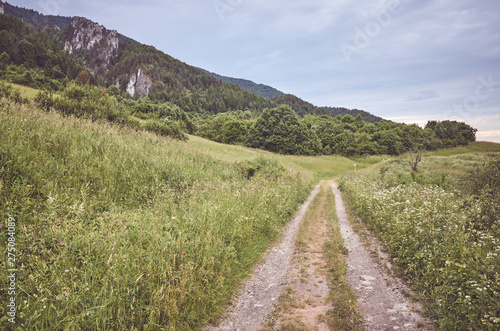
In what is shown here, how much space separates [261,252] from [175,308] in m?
3.68

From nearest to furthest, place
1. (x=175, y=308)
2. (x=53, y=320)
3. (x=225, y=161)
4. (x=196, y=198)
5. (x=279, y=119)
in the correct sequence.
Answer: (x=53, y=320) → (x=175, y=308) → (x=196, y=198) → (x=225, y=161) → (x=279, y=119)

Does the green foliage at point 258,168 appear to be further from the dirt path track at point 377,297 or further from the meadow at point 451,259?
the dirt path track at point 377,297

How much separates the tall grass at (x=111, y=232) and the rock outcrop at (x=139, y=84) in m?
191

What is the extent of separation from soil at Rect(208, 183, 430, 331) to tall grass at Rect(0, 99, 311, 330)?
462 mm

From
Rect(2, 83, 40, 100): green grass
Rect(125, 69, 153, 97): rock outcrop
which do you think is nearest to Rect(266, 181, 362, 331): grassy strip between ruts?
Rect(2, 83, 40, 100): green grass

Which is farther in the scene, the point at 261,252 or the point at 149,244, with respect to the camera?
the point at 261,252

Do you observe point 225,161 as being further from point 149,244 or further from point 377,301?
point 377,301

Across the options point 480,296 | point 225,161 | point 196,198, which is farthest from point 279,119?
point 480,296

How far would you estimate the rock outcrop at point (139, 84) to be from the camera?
583ft

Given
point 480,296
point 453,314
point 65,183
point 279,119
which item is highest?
point 279,119

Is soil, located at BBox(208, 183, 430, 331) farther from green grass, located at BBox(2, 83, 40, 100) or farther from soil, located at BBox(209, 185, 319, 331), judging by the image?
green grass, located at BBox(2, 83, 40, 100)

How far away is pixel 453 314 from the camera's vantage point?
3656 millimetres

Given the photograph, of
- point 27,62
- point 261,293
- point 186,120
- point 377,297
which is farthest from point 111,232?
point 186,120

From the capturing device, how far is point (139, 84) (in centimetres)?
18450
